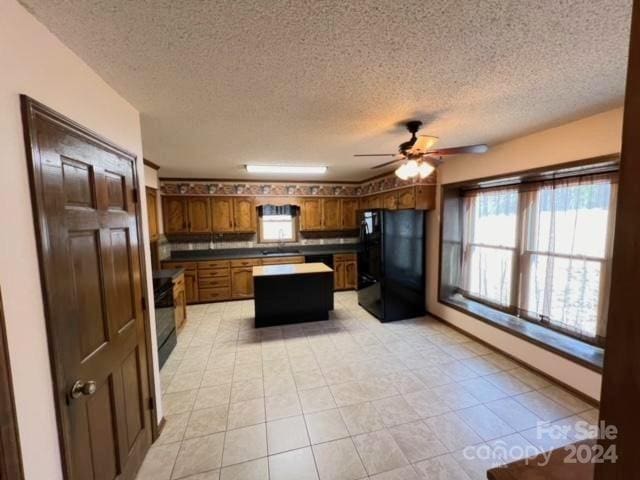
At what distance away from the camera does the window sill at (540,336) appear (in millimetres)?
2428

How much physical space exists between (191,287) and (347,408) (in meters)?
3.89

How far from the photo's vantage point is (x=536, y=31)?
1.22m

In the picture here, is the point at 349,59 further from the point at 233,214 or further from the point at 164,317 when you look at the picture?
the point at 233,214

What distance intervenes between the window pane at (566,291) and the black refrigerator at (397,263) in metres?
1.49

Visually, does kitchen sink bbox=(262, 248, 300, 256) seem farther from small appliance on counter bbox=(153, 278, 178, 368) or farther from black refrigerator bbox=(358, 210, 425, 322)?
small appliance on counter bbox=(153, 278, 178, 368)

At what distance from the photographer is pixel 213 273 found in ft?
17.1

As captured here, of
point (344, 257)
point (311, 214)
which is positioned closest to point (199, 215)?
point (311, 214)

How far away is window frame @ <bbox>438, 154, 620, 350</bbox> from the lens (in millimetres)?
2408

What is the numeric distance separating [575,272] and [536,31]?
2.47 m

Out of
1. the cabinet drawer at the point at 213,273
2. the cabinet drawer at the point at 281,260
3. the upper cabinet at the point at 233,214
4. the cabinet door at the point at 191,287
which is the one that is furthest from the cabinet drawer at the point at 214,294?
the upper cabinet at the point at 233,214

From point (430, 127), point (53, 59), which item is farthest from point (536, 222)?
point (53, 59)

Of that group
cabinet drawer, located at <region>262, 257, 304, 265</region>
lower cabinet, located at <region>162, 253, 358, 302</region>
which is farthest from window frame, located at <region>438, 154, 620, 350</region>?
lower cabinet, located at <region>162, 253, 358, 302</region>

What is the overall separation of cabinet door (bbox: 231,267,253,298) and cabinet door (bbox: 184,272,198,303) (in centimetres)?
66

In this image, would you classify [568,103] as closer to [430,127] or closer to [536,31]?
[430,127]
